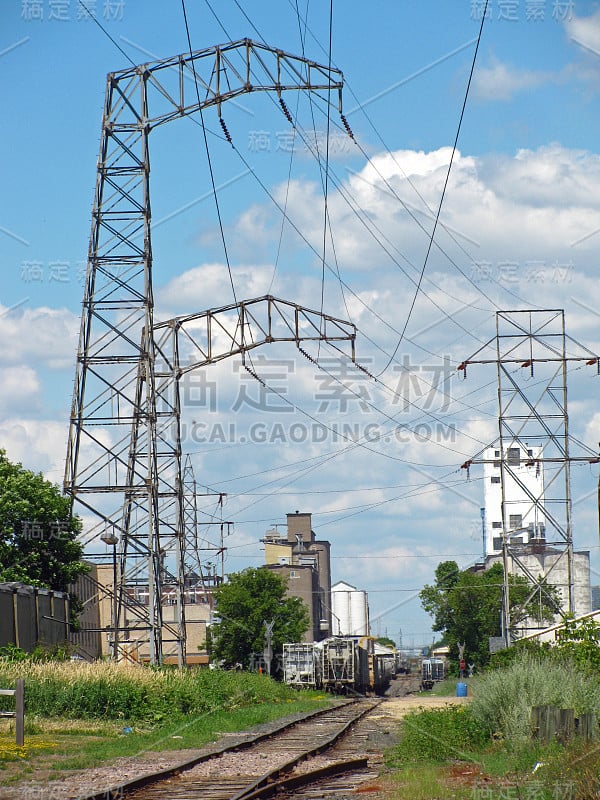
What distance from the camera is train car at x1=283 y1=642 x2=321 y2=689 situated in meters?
61.7

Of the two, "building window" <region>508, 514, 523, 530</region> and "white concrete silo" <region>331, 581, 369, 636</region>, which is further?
"white concrete silo" <region>331, 581, 369, 636</region>

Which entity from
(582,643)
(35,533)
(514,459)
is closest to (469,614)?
(514,459)

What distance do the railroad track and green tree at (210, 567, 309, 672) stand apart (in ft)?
157

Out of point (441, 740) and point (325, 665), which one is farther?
point (325, 665)

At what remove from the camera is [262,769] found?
686 inches

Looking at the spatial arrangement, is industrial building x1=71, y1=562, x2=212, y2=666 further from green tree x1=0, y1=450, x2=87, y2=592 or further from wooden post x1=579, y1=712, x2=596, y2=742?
wooden post x1=579, y1=712, x2=596, y2=742

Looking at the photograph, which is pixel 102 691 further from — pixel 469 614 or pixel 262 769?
pixel 469 614

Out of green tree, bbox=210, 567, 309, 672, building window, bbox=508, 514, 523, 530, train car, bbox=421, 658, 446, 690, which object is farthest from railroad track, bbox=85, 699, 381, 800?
building window, bbox=508, 514, 523, 530

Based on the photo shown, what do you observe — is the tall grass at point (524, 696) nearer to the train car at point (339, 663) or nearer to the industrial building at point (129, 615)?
the industrial building at point (129, 615)

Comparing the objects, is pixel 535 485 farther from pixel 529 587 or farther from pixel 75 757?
pixel 75 757

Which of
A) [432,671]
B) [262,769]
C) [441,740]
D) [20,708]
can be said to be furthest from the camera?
[432,671]

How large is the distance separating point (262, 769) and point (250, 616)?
189 feet

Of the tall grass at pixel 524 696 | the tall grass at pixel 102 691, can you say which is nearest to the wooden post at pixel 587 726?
the tall grass at pixel 524 696

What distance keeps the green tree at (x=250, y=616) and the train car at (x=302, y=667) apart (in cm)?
860
